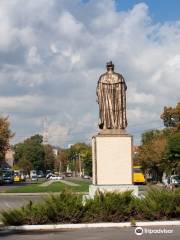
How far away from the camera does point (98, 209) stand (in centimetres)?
1756

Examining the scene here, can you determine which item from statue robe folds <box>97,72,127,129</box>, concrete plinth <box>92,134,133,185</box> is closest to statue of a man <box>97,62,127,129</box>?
statue robe folds <box>97,72,127,129</box>

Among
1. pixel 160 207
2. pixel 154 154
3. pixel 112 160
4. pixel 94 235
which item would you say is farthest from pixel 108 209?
pixel 154 154

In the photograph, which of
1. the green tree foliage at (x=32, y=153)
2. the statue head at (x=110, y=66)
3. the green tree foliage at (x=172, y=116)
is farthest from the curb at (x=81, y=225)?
the green tree foliage at (x=32, y=153)

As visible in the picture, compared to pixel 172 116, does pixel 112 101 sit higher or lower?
lower

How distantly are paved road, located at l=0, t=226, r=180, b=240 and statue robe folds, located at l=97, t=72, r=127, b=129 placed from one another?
5.66m

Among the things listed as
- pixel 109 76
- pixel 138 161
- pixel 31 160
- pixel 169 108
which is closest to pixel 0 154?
pixel 169 108

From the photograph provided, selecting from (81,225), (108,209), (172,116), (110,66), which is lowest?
(81,225)

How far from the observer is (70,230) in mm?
16375

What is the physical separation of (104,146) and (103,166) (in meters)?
0.72

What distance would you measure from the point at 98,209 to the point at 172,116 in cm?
7358

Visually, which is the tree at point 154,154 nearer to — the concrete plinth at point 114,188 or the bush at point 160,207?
the concrete plinth at point 114,188

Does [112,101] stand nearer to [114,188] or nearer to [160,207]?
Result: [114,188]

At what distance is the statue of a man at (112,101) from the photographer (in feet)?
69.8

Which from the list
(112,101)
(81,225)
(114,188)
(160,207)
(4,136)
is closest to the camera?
(81,225)
